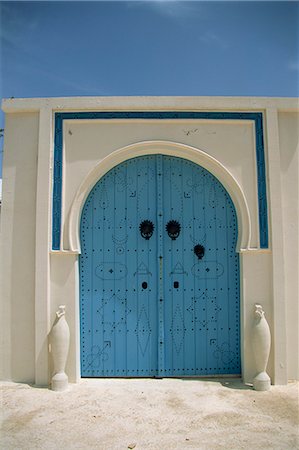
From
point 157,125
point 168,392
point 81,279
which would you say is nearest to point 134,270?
point 81,279

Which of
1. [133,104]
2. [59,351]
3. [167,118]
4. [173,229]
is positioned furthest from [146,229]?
[59,351]

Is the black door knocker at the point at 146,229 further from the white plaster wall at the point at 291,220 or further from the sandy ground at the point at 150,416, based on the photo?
the sandy ground at the point at 150,416

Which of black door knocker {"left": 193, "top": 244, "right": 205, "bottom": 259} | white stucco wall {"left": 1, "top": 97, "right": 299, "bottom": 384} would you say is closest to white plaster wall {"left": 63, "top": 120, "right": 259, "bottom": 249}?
white stucco wall {"left": 1, "top": 97, "right": 299, "bottom": 384}

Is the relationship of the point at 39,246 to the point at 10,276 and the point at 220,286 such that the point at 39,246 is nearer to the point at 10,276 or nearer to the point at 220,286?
the point at 10,276

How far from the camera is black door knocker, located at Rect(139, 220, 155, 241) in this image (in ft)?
15.0

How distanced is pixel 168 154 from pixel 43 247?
1.87 metres

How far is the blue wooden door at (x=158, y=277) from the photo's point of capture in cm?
451

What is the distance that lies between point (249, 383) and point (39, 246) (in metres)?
2.87

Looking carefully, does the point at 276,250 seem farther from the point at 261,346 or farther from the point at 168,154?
the point at 168,154

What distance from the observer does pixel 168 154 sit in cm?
465

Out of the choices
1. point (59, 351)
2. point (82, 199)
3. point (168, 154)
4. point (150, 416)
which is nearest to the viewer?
point (150, 416)

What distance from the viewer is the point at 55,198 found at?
14.7 ft

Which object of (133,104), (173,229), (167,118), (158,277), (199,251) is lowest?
(158,277)

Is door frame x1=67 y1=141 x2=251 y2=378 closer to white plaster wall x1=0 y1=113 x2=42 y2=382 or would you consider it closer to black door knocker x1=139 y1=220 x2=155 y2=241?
white plaster wall x1=0 y1=113 x2=42 y2=382
